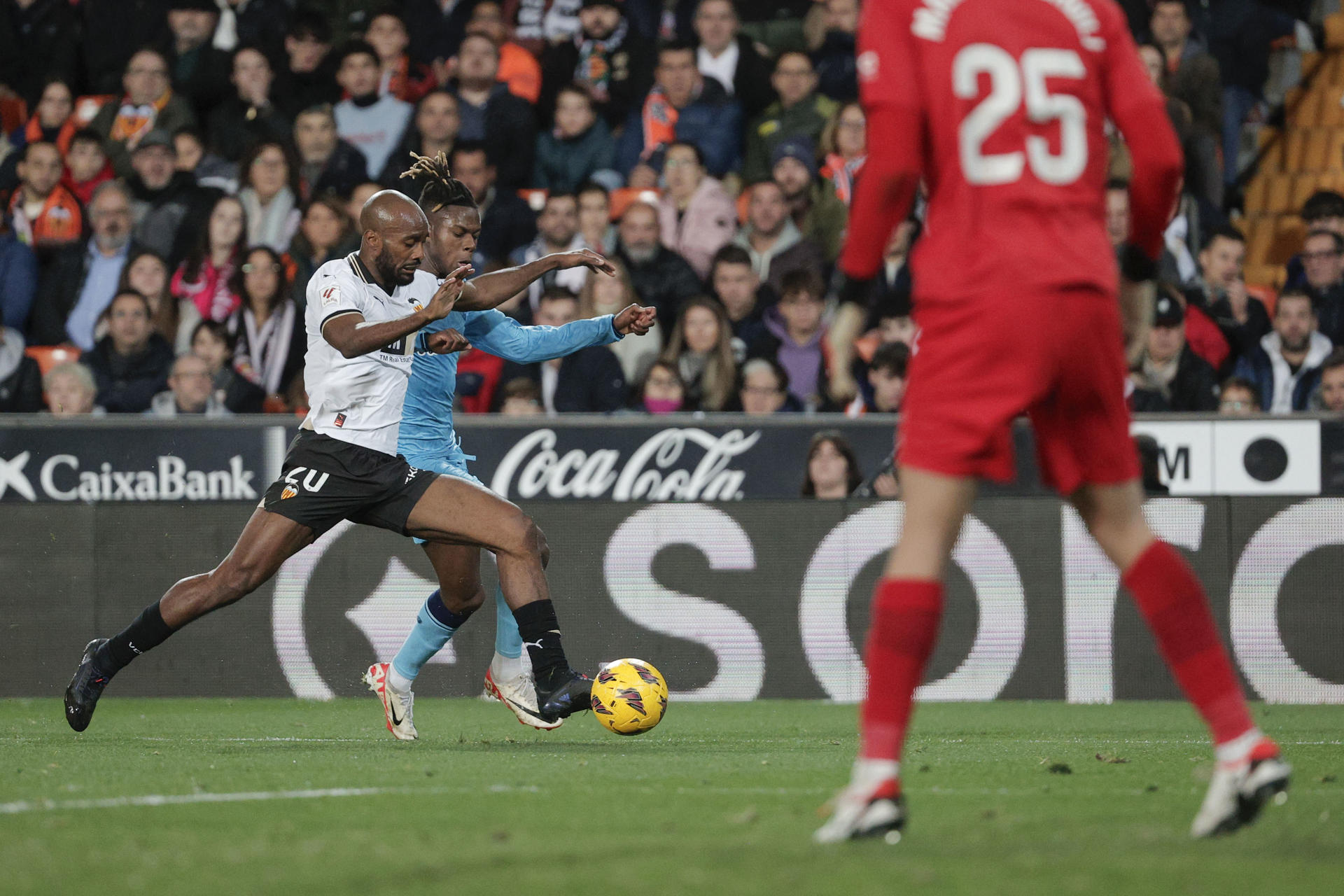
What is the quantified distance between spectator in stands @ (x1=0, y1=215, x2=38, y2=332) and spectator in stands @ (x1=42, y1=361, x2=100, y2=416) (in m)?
1.36

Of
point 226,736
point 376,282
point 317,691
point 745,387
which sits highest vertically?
point 376,282

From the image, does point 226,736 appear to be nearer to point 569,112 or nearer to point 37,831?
point 37,831

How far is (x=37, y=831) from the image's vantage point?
4.24m

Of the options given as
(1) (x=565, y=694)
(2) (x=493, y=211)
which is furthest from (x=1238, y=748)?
(2) (x=493, y=211)

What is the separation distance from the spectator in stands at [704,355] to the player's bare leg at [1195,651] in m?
7.02

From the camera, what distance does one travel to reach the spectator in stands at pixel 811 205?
40.7 feet

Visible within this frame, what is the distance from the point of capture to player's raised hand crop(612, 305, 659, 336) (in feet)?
23.0

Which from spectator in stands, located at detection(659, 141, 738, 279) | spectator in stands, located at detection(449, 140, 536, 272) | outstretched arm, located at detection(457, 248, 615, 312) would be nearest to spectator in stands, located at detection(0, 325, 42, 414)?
spectator in stands, located at detection(449, 140, 536, 272)

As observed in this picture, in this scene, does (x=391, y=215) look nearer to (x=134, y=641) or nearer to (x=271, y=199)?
(x=134, y=641)

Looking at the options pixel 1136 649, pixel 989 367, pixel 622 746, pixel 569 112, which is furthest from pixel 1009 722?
pixel 569 112

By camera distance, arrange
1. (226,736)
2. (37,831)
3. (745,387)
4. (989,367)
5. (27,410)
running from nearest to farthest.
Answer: (989,367) < (37,831) < (226,736) < (745,387) < (27,410)

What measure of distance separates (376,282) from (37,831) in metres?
3.08

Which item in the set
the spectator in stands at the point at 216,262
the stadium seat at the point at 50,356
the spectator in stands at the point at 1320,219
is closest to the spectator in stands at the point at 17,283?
the stadium seat at the point at 50,356

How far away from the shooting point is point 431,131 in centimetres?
1326
